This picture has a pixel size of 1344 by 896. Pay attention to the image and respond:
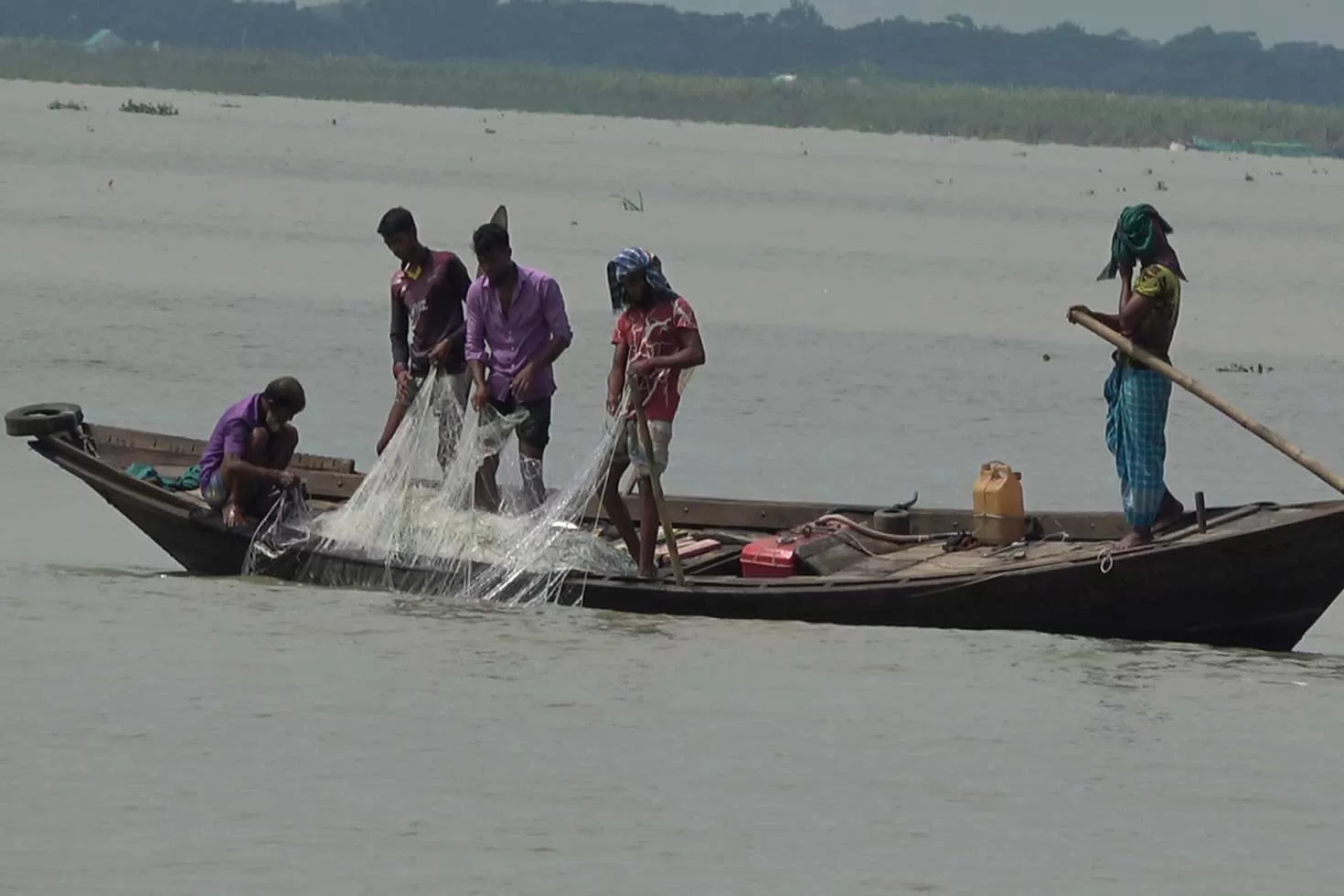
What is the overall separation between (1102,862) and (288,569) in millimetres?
4016

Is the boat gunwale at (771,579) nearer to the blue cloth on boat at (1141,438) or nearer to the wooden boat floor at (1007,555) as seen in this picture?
the wooden boat floor at (1007,555)

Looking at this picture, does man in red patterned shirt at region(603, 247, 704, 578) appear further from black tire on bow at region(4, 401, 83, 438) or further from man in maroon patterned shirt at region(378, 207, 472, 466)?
black tire on bow at region(4, 401, 83, 438)

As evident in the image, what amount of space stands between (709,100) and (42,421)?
312ft

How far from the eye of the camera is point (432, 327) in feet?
32.9

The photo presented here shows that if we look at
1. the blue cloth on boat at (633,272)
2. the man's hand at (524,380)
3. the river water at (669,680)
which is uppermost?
the blue cloth on boat at (633,272)

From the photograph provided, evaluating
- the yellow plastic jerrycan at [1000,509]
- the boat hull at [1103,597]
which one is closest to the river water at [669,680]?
the boat hull at [1103,597]

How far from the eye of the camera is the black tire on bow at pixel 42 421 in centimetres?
1038

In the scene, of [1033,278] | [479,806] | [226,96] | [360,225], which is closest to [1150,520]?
[479,806]

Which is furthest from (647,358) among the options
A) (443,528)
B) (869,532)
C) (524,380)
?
(869,532)

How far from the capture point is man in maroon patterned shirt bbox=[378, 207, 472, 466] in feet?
32.7

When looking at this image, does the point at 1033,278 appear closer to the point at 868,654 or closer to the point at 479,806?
the point at 868,654

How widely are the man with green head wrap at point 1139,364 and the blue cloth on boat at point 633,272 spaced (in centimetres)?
146

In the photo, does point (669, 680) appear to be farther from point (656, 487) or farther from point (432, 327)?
point (432, 327)

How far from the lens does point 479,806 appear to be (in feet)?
23.6
